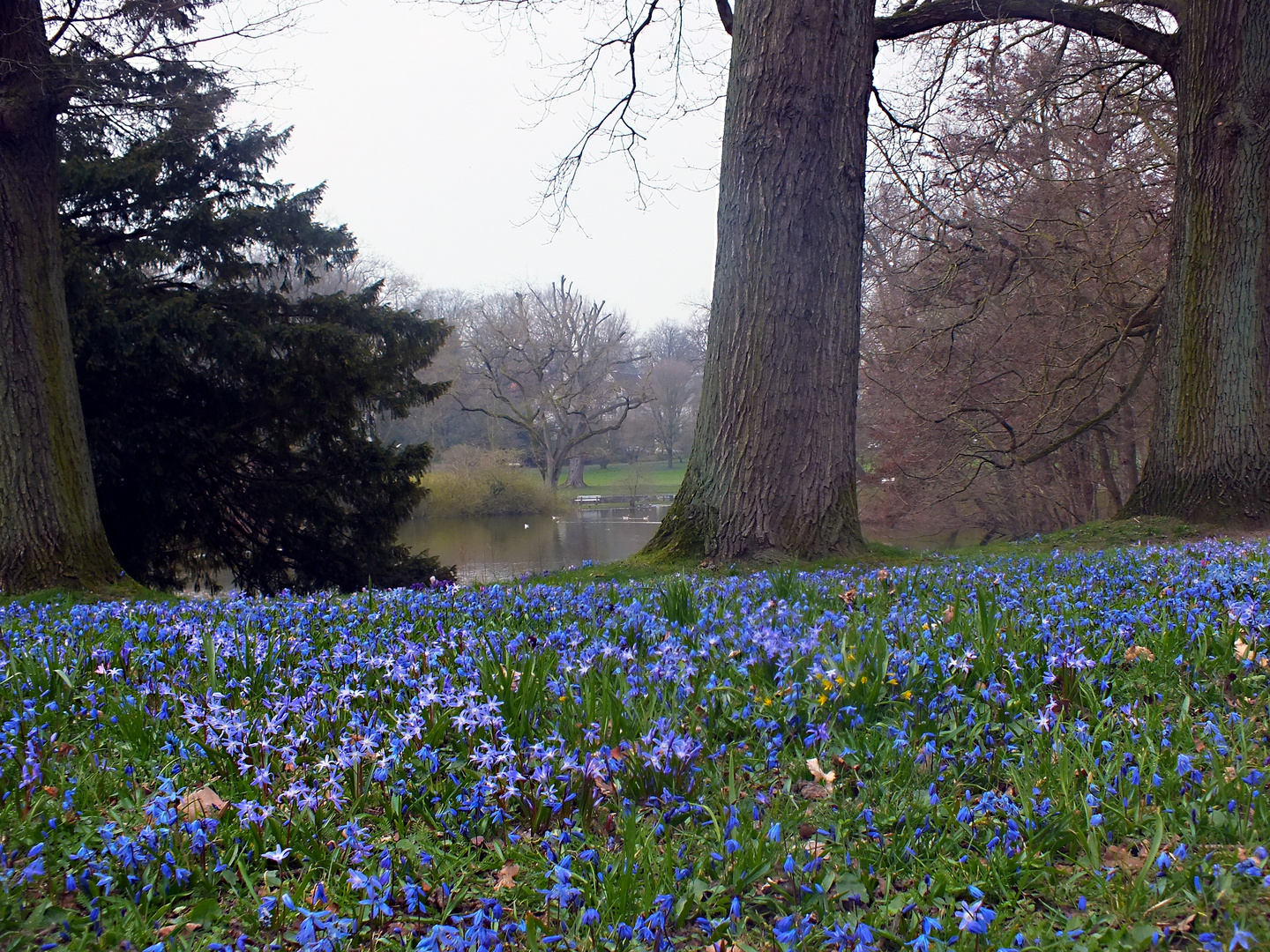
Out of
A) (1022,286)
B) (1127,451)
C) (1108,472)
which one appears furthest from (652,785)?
(1127,451)

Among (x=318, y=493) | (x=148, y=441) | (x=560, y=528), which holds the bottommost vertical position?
(x=560, y=528)

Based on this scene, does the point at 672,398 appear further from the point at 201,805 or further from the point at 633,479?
the point at 201,805

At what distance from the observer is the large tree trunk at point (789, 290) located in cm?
698

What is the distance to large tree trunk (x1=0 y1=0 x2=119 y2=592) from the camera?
7250 mm

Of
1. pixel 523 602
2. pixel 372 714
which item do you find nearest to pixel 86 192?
pixel 523 602

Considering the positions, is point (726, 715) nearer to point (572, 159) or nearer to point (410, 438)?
point (572, 159)

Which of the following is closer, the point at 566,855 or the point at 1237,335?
the point at 566,855

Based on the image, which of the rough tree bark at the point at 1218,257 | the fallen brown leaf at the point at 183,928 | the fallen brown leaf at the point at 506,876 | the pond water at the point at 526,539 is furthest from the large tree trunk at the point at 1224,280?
the pond water at the point at 526,539

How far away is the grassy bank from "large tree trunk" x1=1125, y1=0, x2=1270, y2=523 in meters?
7.12

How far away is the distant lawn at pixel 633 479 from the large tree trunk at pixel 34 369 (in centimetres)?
3735

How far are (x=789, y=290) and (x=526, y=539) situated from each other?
20.1m

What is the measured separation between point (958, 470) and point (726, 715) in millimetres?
17674

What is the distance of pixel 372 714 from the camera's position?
2465 mm

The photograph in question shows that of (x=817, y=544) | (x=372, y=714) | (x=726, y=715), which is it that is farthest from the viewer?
(x=817, y=544)
